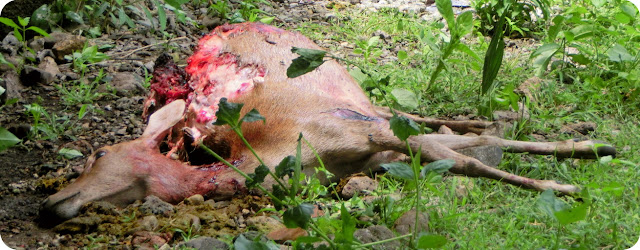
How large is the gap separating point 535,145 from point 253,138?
1364 millimetres

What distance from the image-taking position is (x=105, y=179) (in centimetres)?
319

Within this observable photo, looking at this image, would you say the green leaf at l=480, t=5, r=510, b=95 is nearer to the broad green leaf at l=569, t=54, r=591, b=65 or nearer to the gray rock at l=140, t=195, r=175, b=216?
the broad green leaf at l=569, t=54, r=591, b=65

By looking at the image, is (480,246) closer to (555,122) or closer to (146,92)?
(555,122)

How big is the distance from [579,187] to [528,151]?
→ 1.21 ft

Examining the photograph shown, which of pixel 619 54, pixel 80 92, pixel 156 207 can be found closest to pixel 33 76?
pixel 80 92

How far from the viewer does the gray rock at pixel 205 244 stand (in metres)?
2.66

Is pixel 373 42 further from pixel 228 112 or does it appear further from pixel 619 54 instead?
Result: pixel 228 112

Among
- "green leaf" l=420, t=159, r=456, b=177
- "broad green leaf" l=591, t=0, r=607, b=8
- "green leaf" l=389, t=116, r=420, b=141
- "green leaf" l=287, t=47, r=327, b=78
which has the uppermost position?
"green leaf" l=287, t=47, r=327, b=78

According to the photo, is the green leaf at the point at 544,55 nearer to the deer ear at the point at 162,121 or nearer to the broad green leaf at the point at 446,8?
the broad green leaf at the point at 446,8

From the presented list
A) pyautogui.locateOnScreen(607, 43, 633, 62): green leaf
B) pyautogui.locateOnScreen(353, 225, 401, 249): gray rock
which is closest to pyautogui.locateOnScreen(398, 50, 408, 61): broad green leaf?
pyautogui.locateOnScreen(607, 43, 633, 62): green leaf

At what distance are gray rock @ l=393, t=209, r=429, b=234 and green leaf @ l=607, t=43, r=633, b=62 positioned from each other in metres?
2.17

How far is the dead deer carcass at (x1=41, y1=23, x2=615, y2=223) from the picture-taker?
3215 millimetres

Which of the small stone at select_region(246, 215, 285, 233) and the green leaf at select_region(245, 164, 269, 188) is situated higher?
the green leaf at select_region(245, 164, 269, 188)

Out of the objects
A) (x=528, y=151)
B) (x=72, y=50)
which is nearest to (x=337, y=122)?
(x=528, y=151)
